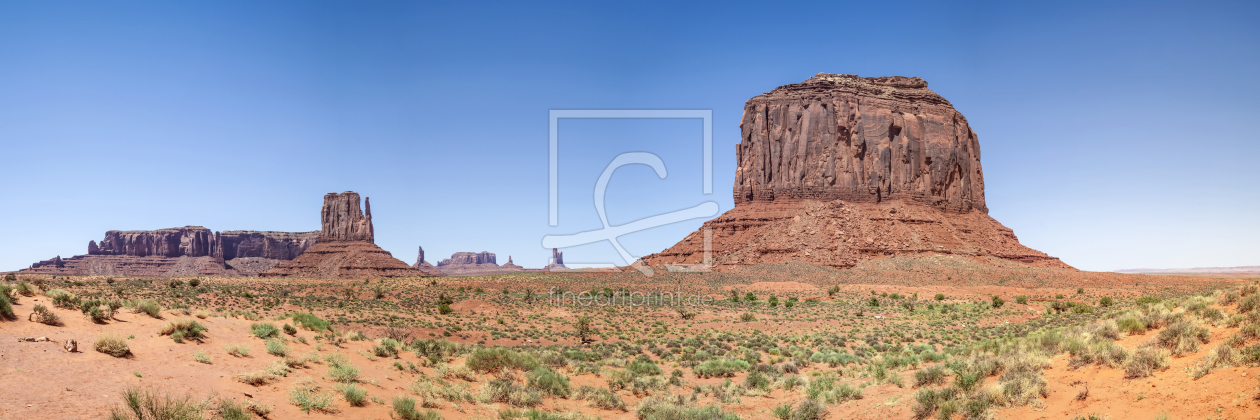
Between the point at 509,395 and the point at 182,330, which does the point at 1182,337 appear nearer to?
the point at 509,395

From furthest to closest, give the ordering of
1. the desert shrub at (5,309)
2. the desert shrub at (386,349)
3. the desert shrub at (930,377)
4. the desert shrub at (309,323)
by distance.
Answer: the desert shrub at (309,323)
the desert shrub at (386,349)
the desert shrub at (930,377)
the desert shrub at (5,309)

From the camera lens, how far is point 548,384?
1383cm

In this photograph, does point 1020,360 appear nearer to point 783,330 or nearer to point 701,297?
point 783,330

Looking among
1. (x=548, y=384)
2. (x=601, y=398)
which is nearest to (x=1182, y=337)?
(x=601, y=398)

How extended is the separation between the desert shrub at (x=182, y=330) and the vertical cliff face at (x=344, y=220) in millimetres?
121158

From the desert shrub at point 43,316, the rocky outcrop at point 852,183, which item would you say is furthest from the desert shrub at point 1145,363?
the rocky outcrop at point 852,183

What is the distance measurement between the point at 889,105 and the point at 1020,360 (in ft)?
268

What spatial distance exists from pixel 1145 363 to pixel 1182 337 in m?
1.16

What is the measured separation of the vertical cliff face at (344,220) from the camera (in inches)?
4894

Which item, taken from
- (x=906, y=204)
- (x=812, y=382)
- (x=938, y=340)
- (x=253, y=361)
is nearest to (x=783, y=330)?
(x=938, y=340)

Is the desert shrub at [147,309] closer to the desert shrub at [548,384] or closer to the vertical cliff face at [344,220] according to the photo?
the desert shrub at [548,384]

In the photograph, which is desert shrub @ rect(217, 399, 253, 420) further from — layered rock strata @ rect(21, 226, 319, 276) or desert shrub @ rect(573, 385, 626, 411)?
layered rock strata @ rect(21, 226, 319, 276)

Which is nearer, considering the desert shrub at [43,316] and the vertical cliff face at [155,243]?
the desert shrub at [43,316]

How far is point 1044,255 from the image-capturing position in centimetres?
7406
